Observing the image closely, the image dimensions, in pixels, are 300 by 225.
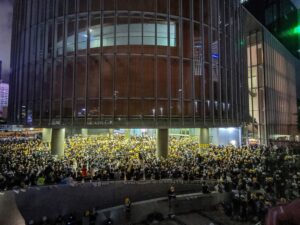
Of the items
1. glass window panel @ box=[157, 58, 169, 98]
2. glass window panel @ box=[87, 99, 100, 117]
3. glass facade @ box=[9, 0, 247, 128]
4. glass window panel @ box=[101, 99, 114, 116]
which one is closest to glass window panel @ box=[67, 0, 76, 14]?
glass facade @ box=[9, 0, 247, 128]

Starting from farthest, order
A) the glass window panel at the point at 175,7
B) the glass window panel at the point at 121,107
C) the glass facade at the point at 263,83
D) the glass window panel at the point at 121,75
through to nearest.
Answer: the glass facade at the point at 263,83
the glass window panel at the point at 175,7
the glass window panel at the point at 121,75
the glass window panel at the point at 121,107

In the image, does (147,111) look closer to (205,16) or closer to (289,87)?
(205,16)

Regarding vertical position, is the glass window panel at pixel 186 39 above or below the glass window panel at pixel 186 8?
below

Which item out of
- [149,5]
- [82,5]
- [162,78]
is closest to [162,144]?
[162,78]

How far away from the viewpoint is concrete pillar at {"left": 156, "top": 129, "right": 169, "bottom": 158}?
26828mm

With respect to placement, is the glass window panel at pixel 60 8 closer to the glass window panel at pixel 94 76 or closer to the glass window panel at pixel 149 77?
the glass window panel at pixel 94 76

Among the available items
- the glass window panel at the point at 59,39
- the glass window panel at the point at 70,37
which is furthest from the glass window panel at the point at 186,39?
the glass window panel at the point at 59,39

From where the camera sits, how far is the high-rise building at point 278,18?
66.9 m

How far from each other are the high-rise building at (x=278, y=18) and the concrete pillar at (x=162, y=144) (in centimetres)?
5453

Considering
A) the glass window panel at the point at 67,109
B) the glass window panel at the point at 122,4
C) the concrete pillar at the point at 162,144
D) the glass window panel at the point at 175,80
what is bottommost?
the concrete pillar at the point at 162,144

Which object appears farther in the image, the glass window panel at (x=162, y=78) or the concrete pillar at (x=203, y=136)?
the concrete pillar at (x=203, y=136)

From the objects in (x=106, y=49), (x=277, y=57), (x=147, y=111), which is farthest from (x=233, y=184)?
(x=277, y=57)

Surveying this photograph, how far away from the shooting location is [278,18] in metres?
68.1

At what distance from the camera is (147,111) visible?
26.7 metres
